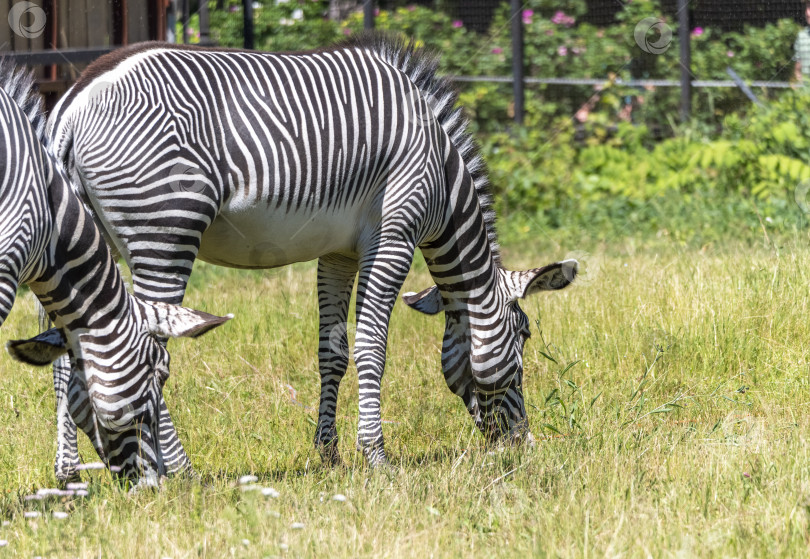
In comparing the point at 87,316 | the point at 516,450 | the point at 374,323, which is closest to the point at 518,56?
the point at 374,323

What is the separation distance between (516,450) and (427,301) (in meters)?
1.03

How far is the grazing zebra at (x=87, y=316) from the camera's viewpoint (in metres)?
3.60

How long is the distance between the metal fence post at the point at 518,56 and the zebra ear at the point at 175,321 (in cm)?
861

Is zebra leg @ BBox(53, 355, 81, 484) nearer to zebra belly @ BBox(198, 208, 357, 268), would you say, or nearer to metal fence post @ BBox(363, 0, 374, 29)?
zebra belly @ BBox(198, 208, 357, 268)

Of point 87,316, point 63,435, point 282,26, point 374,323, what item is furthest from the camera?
point 282,26

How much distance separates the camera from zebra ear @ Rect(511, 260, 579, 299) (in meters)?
4.80

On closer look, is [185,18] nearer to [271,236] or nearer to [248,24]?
[248,24]

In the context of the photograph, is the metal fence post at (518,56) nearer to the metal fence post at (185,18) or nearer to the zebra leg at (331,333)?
the metal fence post at (185,18)

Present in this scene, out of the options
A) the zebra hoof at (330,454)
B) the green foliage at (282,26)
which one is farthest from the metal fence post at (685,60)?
the zebra hoof at (330,454)

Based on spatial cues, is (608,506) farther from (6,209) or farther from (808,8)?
(808,8)

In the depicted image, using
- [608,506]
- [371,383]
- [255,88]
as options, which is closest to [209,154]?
[255,88]

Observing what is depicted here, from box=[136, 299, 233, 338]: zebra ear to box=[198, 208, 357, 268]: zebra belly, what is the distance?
2.06ft

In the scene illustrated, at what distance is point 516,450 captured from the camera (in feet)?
14.9

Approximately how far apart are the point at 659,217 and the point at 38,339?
750 cm
